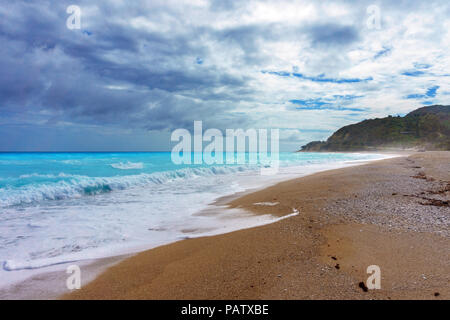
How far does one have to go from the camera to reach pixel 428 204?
530 centimetres

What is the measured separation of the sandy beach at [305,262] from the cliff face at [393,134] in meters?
83.3

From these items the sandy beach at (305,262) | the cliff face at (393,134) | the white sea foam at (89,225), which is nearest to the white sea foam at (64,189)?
the white sea foam at (89,225)

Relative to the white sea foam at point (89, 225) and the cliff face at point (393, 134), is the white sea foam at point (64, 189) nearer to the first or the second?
the white sea foam at point (89, 225)

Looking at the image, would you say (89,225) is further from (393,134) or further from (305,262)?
(393,134)

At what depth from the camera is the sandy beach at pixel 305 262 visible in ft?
8.05

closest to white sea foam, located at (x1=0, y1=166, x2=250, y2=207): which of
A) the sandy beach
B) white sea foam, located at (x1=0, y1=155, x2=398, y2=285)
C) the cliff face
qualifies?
white sea foam, located at (x1=0, y1=155, x2=398, y2=285)

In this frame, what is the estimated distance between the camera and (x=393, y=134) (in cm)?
9350

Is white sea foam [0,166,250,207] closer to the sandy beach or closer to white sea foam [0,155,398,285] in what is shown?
white sea foam [0,155,398,285]

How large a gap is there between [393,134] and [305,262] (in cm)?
11129

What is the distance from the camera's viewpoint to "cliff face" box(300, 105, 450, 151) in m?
82.4
